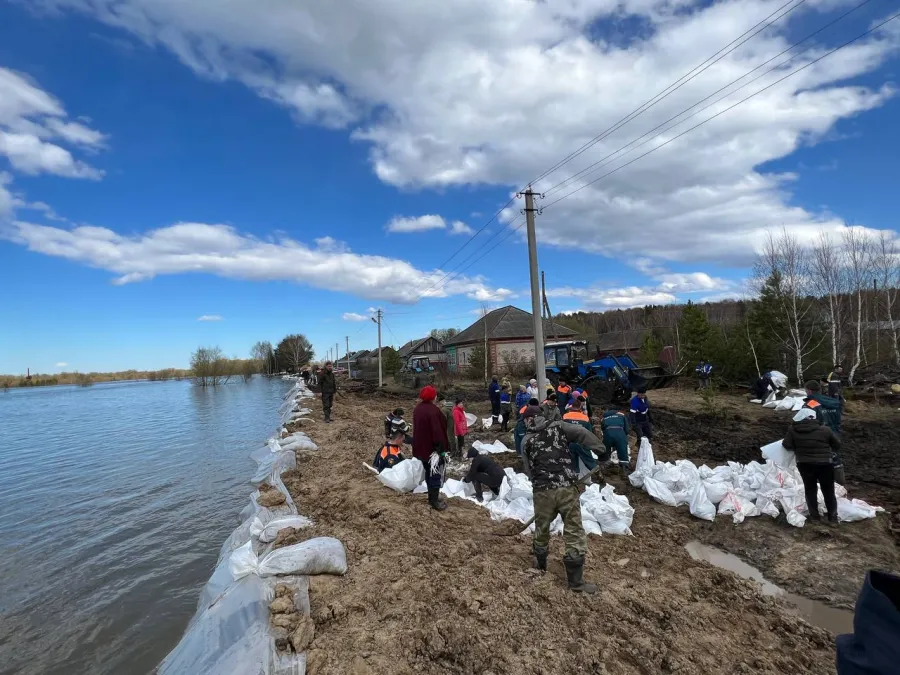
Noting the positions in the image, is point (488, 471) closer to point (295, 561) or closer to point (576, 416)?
point (576, 416)

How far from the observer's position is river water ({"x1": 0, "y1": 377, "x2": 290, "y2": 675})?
4465 millimetres

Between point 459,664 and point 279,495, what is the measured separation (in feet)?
14.4

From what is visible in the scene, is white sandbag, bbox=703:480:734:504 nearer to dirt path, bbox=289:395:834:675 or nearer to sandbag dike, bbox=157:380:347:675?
dirt path, bbox=289:395:834:675

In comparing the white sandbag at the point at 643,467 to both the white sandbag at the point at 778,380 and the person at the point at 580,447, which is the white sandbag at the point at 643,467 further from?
the white sandbag at the point at 778,380

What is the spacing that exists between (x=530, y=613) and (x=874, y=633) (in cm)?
268

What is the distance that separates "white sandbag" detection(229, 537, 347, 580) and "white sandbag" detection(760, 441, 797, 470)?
5.30 m

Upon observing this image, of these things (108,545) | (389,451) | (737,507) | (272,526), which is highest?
(389,451)

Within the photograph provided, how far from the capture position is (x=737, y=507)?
591 cm

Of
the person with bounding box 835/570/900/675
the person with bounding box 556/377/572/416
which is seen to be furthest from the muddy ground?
the person with bounding box 556/377/572/416

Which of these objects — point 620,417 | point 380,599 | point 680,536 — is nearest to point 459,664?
point 380,599

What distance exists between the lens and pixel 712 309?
Answer: 6725 centimetres

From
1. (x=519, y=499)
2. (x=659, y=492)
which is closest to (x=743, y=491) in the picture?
(x=659, y=492)

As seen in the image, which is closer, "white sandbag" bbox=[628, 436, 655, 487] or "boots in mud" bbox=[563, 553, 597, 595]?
"boots in mud" bbox=[563, 553, 597, 595]

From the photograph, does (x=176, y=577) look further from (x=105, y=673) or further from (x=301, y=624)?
(x=301, y=624)
